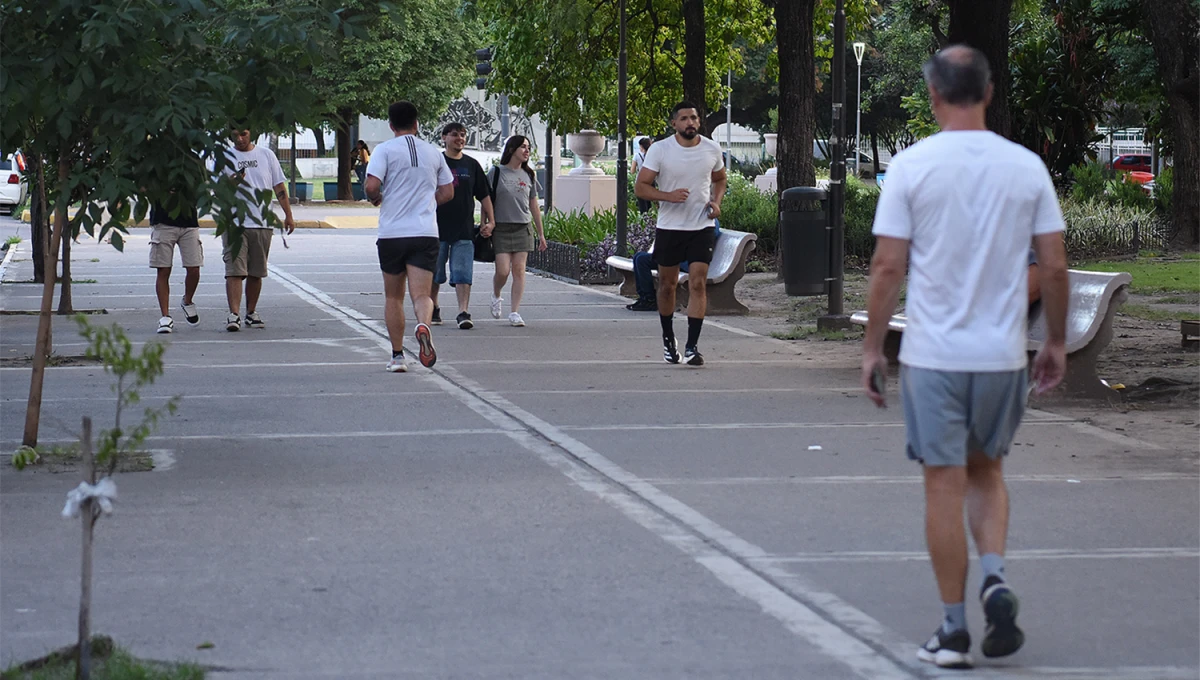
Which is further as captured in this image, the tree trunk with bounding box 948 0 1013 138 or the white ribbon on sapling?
the tree trunk with bounding box 948 0 1013 138

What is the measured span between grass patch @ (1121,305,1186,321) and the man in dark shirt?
20.3 ft

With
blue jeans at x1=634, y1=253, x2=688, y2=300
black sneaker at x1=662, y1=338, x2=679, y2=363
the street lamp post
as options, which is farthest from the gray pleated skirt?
the street lamp post

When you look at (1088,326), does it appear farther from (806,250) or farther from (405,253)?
(806,250)

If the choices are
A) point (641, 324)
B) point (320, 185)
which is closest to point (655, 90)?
point (641, 324)

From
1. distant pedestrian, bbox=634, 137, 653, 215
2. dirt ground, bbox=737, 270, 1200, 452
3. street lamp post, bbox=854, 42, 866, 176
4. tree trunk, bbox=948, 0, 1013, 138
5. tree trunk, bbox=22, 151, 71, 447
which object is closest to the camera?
tree trunk, bbox=22, 151, 71, 447

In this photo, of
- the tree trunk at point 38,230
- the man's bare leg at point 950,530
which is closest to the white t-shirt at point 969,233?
the man's bare leg at point 950,530

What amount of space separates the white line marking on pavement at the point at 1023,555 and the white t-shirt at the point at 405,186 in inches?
240

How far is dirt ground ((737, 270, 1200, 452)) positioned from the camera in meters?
9.72

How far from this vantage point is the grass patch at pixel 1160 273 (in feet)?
61.7

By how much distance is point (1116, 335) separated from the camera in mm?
14227

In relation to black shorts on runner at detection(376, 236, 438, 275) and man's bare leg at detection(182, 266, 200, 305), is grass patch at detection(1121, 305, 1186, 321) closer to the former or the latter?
black shorts on runner at detection(376, 236, 438, 275)

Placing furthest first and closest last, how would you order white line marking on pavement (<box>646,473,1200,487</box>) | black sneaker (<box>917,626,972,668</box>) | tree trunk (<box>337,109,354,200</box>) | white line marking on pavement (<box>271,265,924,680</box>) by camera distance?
tree trunk (<box>337,109,354,200</box>)
white line marking on pavement (<box>646,473,1200,487</box>)
white line marking on pavement (<box>271,265,924,680</box>)
black sneaker (<box>917,626,972,668</box>)

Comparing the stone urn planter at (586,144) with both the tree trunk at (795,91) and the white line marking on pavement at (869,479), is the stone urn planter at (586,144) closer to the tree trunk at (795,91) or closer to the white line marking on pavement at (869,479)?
the tree trunk at (795,91)

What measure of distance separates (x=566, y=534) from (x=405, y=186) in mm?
5605
